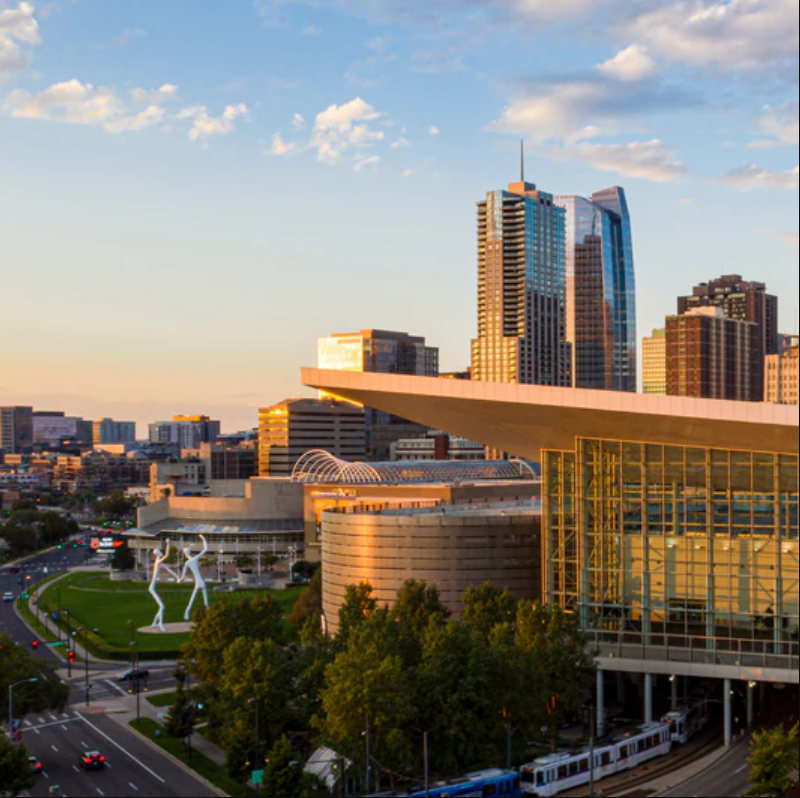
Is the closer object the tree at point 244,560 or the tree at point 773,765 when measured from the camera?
the tree at point 773,765

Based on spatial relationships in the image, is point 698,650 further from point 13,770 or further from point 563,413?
point 13,770

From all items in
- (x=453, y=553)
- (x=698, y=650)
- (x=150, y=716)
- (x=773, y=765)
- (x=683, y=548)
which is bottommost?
(x=150, y=716)

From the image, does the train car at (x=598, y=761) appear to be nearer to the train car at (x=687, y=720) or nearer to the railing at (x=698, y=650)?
the train car at (x=687, y=720)

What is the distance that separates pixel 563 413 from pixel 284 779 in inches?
1114

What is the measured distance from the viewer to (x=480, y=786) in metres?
63.4

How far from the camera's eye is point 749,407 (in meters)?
71.1

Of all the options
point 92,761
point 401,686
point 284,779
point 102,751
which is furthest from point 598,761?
point 102,751

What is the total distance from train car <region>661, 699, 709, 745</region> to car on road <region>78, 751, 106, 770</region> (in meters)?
33.5

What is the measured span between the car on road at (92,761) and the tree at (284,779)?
13.3 meters

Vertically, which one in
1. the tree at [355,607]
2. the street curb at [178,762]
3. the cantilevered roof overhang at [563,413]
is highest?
the cantilevered roof overhang at [563,413]

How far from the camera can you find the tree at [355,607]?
8356 centimetres

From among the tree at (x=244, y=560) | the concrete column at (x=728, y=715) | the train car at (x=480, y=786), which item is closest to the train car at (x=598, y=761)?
the train car at (x=480, y=786)

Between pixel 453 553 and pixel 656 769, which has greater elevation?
pixel 453 553

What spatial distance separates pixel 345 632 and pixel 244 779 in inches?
557
